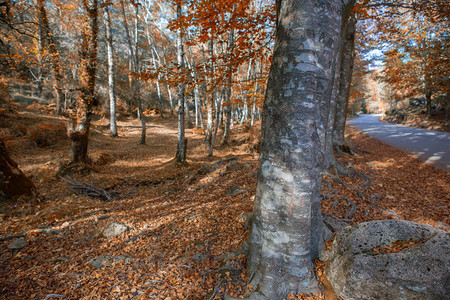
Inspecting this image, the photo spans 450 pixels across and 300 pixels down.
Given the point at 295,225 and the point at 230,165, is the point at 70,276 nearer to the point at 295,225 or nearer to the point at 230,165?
the point at 295,225

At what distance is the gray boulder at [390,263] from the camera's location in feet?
4.99

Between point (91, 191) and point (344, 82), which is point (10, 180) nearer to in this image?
point (91, 191)

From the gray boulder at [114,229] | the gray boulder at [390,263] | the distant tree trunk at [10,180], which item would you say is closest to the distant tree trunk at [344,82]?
the gray boulder at [390,263]

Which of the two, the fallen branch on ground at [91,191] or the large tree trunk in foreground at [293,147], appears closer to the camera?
the large tree trunk in foreground at [293,147]

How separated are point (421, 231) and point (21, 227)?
6202 mm

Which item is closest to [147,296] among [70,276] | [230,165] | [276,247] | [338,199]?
[70,276]

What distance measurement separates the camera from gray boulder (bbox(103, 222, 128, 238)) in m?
A: 3.72

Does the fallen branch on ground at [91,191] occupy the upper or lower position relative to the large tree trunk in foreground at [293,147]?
lower

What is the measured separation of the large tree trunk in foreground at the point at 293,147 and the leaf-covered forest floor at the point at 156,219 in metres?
0.33

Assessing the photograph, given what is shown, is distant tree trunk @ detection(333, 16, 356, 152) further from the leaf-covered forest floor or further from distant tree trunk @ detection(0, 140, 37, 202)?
distant tree trunk @ detection(0, 140, 37, 202)

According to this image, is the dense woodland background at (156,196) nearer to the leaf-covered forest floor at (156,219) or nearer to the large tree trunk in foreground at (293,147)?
the leaf-covered forest floor at (156,219)

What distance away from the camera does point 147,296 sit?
2279 mm

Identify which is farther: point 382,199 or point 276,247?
point 382,199

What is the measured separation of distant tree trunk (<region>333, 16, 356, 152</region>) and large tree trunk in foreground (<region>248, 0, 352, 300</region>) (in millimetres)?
7243
